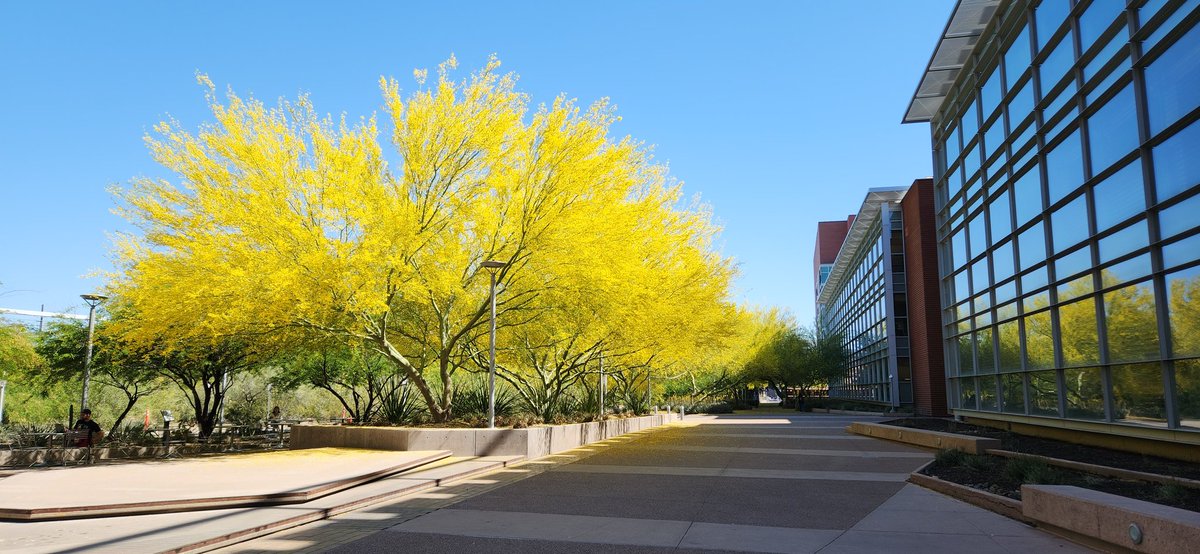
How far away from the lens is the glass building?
11266 millimetres

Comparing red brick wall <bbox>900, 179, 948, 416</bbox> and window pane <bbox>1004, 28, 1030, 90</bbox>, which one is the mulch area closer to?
window pane <bbox>1004, 28, 1030, 90</bbox>

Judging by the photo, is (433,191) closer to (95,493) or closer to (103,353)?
(95,493)

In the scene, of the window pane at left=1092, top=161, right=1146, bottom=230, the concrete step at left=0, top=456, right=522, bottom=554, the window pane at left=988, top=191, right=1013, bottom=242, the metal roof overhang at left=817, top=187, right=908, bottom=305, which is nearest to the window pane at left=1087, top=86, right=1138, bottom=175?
the window pane at left=1092, top=161, right=1146, bottom=230

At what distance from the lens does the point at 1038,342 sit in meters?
16.8

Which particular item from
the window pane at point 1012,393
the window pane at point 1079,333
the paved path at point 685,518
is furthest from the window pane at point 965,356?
the paved path at point 685,518

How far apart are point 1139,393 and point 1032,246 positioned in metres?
5.44

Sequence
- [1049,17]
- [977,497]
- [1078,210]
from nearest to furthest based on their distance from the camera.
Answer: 1. [977,497]
2. [1078,210]
3. [1049,17]

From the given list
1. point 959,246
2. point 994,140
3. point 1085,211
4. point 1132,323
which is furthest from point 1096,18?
point 959,246

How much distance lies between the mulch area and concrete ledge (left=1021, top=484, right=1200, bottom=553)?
3.81 feet

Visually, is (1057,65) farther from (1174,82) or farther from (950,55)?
(950,55)

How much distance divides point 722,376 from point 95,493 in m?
49.5

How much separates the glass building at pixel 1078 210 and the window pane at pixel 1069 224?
4 centimetres

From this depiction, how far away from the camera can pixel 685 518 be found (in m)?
8.62

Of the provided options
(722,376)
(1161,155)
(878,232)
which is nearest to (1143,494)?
(1161,155)
